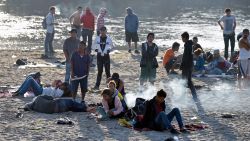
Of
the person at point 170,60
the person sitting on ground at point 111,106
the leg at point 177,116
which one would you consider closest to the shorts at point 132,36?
the person at point 170,60

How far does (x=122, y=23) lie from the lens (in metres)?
38.5

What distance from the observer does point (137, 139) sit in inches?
431

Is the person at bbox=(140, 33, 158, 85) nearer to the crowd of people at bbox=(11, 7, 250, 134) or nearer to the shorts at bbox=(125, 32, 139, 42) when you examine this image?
the crowd of people at bbox=(11, 7, 250, 134)

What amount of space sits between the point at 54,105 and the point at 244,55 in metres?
5.79

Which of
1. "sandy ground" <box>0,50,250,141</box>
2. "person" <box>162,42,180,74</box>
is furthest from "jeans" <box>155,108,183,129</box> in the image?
"person" <box>162,42,180,74</box>

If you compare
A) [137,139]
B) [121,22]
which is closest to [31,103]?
[137,139]

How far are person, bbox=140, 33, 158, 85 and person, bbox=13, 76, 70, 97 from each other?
7.57 ft

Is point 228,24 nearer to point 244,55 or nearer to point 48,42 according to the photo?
point 244,55

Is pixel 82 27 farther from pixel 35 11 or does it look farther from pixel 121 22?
pixel 35 11

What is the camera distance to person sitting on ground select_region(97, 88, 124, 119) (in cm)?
1227

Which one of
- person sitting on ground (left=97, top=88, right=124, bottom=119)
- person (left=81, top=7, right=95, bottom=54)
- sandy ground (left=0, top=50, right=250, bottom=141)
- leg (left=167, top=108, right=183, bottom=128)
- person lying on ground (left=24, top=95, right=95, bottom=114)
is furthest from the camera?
person (left=81, top=7, right=95, bottom=54)

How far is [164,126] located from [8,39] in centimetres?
2070

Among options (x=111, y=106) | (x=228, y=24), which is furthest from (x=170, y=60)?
(x=111, y=106)

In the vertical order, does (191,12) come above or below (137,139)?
above
